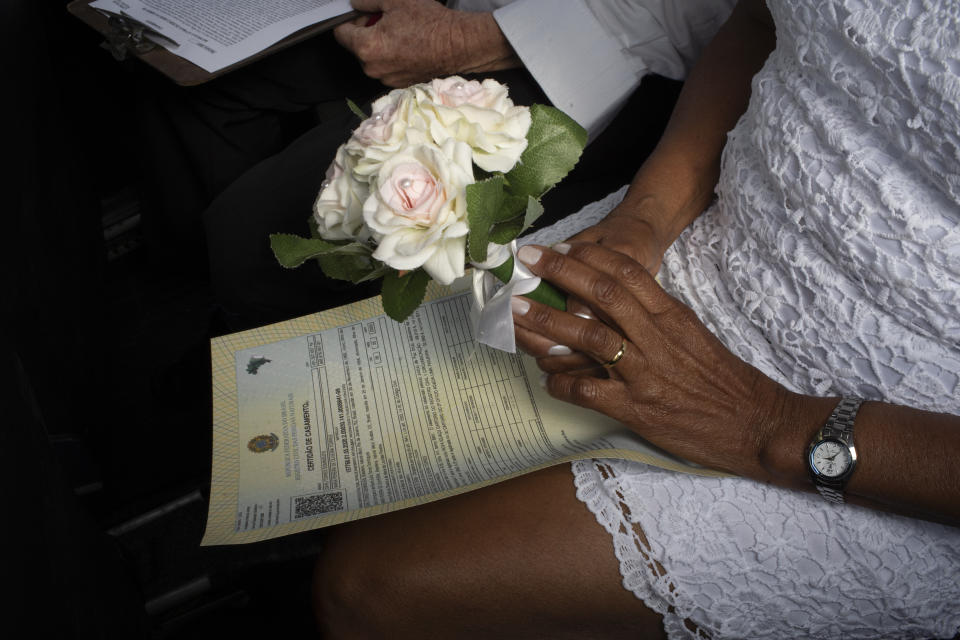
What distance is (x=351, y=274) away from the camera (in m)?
0.76

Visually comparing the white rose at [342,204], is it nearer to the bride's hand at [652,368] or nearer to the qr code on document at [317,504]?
the bride's hand at [652,368]

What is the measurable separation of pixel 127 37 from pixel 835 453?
1.33 meters

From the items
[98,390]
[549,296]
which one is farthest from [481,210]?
[98,390]

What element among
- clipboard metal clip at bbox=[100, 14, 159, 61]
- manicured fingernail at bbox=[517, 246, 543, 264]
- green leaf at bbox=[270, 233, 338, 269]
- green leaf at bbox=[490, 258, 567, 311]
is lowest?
clipboard metal clip at bbox=[100, 14, 159, 61]

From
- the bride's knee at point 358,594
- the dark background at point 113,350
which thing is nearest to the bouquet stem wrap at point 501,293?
the bride's knee at point 358,594

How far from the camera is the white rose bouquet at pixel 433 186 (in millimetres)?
617

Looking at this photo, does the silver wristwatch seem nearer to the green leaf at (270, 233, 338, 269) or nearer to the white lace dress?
the white lace dress

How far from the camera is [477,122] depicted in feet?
2.15

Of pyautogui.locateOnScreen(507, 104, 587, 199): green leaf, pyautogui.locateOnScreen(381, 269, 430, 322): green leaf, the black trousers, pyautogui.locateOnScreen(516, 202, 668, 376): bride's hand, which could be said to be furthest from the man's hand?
pyautogui.locateOnScreen(381, 269, 430, 322): green leaf

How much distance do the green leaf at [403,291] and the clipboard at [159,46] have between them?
739 millimetres

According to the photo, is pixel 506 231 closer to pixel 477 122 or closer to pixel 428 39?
pixel 477 122

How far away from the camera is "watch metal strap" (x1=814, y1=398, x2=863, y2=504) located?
0.79m

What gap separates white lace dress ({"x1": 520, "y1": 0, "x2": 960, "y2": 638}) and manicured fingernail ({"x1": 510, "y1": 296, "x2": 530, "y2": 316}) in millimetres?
220

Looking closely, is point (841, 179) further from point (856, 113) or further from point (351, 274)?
point (351, 274)
